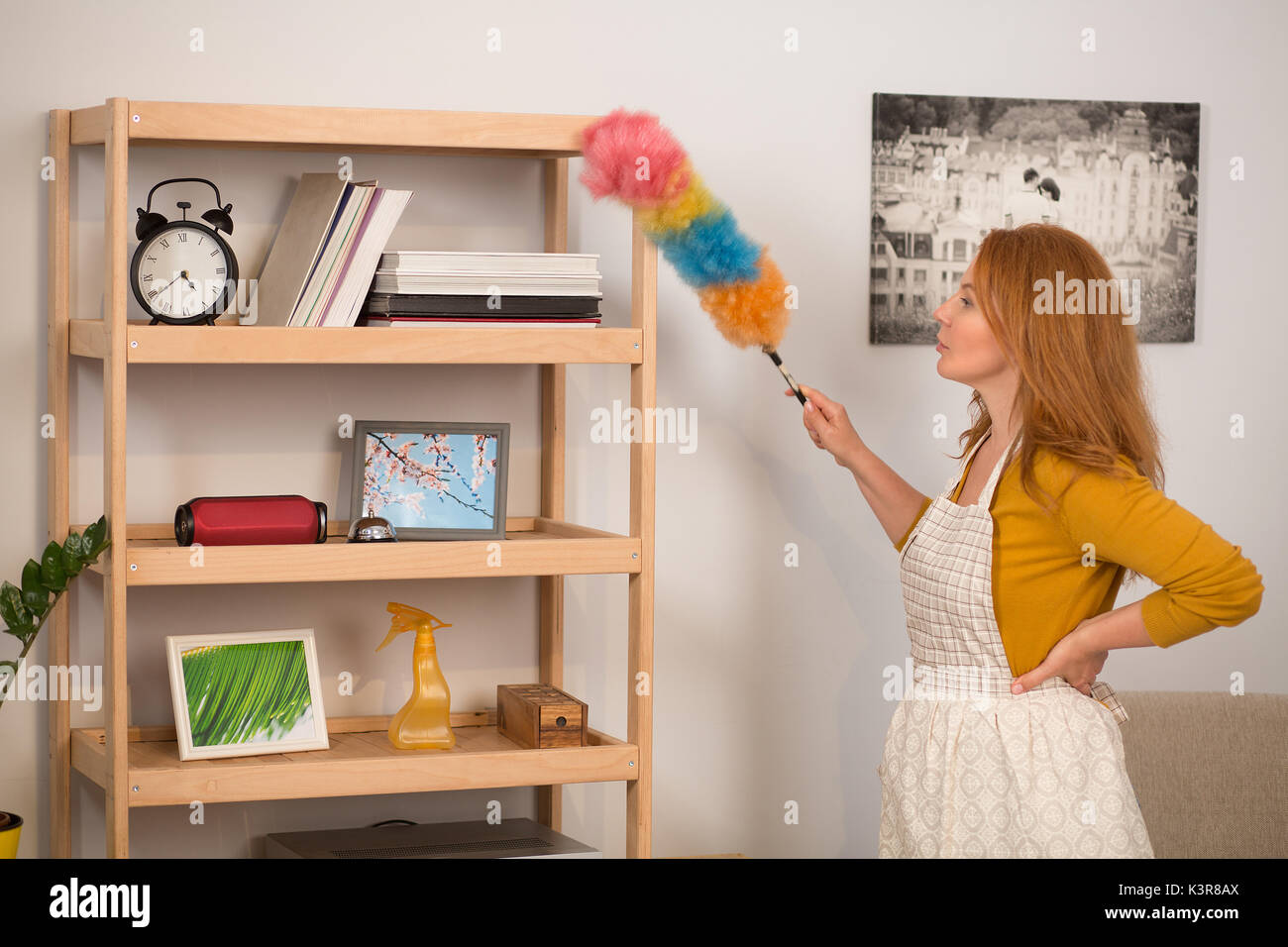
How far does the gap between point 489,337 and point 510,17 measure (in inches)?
25.7

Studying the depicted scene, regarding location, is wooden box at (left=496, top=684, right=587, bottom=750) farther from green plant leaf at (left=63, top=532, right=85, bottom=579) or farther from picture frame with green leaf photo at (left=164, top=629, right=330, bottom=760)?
green plant leaf at (left=63, top=532, right=85, bottom=579)

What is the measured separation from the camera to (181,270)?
1862 millimetres

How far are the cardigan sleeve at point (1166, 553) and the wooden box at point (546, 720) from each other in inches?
29.7

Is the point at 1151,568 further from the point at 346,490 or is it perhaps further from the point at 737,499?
the point at 346,490

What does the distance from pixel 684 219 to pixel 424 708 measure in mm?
797

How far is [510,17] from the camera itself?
7.09 ft

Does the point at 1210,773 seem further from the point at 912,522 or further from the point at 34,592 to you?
the point at 34,592

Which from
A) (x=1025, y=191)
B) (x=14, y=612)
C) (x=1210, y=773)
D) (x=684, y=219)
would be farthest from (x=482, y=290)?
(x=1210, y=773)

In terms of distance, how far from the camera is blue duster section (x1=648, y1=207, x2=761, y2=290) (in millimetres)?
1854

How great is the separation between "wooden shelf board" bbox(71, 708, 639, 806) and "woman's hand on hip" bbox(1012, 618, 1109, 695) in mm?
566

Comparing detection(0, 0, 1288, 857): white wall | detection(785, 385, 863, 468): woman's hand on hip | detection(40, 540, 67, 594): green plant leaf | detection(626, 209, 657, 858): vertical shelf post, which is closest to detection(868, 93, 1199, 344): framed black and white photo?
detection(0, 0, 1288, 857): white wall

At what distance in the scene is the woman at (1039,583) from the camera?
1.54m

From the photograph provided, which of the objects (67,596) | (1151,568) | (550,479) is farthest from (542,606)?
(1151,568)

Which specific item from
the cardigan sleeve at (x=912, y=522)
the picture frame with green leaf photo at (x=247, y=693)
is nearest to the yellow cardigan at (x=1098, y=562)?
the cardigan sleeve at (x=912, y=522)
